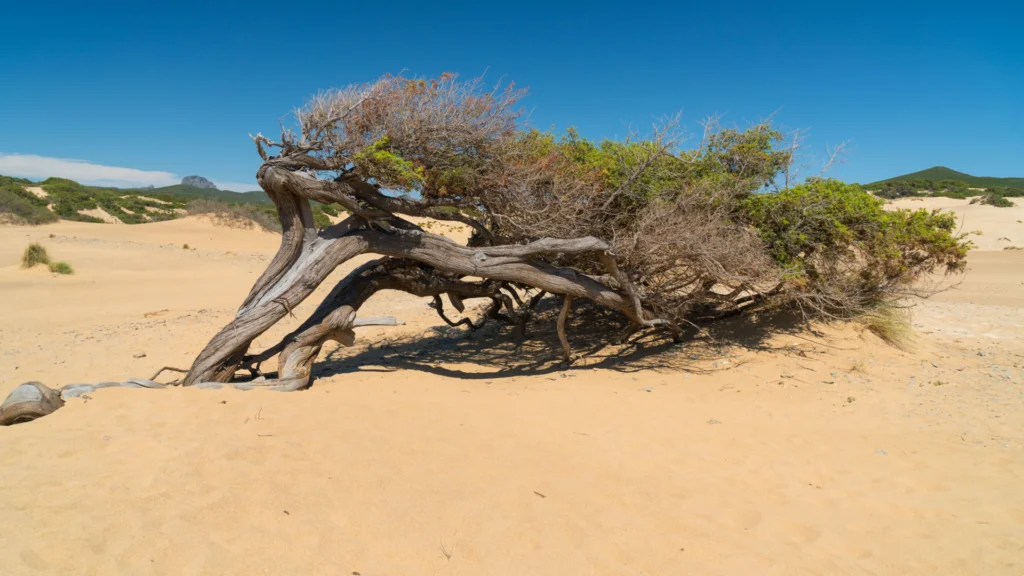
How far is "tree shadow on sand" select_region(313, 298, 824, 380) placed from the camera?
8.64m

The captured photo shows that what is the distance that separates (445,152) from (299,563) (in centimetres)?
517

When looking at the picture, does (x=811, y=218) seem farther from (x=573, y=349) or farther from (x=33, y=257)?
(x=33, y=257)

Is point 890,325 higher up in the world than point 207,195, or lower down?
lower down


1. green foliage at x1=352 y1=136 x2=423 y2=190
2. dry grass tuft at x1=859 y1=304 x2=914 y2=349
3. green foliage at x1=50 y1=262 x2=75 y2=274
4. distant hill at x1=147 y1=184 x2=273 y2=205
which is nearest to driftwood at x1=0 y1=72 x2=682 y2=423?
green foliage at x1=352 y1=136 x2=423 y2=190

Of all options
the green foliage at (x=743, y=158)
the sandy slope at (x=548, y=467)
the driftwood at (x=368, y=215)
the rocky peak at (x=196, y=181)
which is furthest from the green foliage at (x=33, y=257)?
the rocky peak at (x=196, y=181)

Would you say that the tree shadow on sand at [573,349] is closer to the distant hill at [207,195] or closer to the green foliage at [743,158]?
the green foliage at [743,158]

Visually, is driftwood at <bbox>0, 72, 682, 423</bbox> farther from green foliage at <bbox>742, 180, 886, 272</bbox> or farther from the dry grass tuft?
the dry grass tuft

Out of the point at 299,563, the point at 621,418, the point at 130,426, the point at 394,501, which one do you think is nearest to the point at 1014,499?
the point at 621,418

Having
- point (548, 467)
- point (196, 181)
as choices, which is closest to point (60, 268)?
point (548, 467)

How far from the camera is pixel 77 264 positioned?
1802cm

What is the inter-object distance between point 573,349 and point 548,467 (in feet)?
17.5

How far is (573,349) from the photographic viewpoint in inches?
391

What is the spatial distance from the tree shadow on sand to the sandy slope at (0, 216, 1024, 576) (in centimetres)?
11

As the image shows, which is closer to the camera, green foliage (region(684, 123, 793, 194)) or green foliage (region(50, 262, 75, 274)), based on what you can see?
green foliage (region(684, 123, 793, 194))
